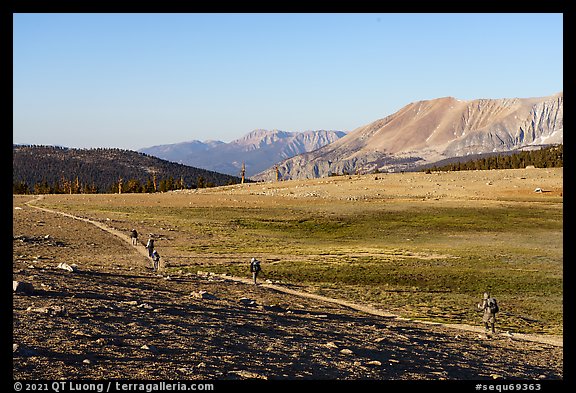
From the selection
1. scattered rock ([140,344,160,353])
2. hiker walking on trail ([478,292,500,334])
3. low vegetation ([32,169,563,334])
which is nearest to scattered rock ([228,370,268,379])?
scattered rock ([140,344,160,353])

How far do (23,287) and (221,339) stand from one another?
27.7ft

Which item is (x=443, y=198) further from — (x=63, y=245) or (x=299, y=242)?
(x=63, y=245)

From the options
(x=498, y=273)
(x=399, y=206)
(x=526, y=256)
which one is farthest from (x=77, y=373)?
(x=399, y=206)

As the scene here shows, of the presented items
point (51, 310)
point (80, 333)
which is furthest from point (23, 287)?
point (80, 333)

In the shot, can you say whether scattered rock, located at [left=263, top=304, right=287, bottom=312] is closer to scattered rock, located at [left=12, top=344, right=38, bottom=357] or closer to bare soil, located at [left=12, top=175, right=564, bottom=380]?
bare soil, located at [left=12, top=175, right=564, bottom=380]

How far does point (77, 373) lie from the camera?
12250 mm

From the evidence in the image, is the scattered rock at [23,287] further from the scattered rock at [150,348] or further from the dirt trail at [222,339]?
the scattered rock at [150,348]

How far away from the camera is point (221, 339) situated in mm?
17172

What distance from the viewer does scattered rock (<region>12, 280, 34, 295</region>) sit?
20.1 meters

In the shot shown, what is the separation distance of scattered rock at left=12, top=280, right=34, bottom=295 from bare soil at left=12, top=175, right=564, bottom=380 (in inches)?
12.1

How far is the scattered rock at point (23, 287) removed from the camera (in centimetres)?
2009

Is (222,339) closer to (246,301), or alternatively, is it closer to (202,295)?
(246,301)

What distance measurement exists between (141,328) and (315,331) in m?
6.37

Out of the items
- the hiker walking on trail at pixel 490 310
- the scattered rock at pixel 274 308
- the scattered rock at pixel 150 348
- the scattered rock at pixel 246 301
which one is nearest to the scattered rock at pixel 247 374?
the scattered rock at pixel 150 348
